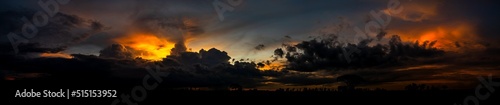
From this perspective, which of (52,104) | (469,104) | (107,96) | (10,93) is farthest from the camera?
(10,93)

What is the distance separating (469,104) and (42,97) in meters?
171

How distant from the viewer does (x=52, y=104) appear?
13788cm

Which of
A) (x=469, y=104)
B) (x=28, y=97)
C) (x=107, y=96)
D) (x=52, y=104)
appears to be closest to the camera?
(x=52, y=104)

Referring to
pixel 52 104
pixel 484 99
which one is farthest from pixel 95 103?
pixel 484 99

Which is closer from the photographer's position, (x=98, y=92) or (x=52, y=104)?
(x=52, y=104)

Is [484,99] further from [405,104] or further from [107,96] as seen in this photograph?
[107,96]

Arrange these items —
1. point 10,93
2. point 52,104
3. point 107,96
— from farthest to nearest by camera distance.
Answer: point 10,93 → point 107,96 → point 52,104

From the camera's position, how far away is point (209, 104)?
152 m

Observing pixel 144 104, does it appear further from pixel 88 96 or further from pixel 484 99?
pixel 484 99

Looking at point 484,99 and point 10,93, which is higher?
point 10,93

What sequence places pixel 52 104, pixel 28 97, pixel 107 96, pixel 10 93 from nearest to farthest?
pixel 52 104, pixel 28 97, pixel 107 96, pixel 10 93

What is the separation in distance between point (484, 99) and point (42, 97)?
188 meters

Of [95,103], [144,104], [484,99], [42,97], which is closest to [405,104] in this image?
[484,99]

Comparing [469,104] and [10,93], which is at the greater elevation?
[10,93]
